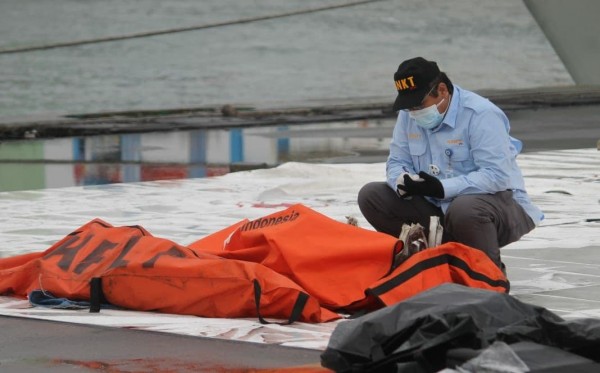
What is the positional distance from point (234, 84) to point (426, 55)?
3.25 meters

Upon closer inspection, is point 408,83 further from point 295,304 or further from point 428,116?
point 295,304

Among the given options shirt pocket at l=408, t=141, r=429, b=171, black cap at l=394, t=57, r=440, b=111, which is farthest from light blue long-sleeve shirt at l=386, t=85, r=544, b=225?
black cap at l=394, t=57, r=440, b=111

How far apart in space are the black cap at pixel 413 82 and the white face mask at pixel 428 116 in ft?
0.23

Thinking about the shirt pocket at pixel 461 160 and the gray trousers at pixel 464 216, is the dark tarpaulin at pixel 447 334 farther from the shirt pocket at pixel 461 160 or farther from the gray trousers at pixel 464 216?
the shirt pocket at pixel 461 160

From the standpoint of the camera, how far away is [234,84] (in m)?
18.6

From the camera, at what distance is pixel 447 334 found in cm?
343

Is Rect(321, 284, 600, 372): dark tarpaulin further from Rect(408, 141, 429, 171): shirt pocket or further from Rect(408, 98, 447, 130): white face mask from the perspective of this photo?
Rect(408, 141, 429, 171): shirt pocket

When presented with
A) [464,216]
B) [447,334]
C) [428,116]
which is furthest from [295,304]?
[447,334]

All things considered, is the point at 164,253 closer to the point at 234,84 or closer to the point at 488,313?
the point at 488,313

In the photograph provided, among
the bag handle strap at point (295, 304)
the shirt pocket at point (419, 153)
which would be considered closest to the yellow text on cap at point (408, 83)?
the shirt pocket at point (419, 153)

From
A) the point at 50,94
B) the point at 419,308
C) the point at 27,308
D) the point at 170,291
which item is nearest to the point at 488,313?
the point at 419,308

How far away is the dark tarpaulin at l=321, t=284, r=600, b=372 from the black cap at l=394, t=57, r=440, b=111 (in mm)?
1552

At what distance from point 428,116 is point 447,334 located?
1.92m

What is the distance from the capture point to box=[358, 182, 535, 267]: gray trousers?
5.12 metres
